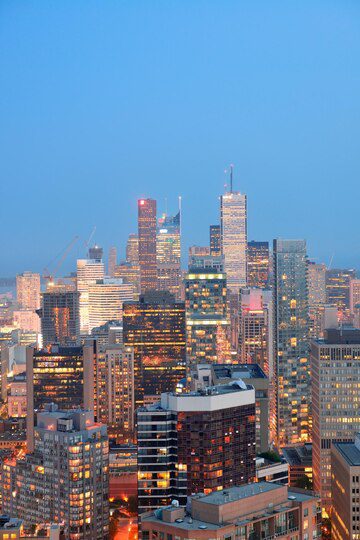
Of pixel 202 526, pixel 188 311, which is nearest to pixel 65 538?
pixel 202 526

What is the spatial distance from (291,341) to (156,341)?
6.53 metres

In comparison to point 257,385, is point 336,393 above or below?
below

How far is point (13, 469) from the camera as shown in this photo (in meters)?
19.6

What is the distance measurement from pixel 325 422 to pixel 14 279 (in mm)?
31000

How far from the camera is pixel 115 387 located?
31.9 m

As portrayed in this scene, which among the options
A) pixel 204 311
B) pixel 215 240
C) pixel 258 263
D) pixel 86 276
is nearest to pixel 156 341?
pixel 204 311

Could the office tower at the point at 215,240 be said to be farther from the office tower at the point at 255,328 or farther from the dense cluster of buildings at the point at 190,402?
the office tower at the point at 255,328

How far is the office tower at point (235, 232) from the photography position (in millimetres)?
51844

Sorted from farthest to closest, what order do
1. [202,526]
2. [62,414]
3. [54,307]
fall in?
[54,307], [62,414], [202,526]

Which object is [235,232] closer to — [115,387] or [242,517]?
[115,387]

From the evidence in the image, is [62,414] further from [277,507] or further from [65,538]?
[277,507]

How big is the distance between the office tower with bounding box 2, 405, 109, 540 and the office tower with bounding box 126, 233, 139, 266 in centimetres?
3845

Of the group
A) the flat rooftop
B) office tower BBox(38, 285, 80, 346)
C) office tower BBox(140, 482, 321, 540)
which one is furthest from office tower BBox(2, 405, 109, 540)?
office tower BBox(38, 285, 80, 346)

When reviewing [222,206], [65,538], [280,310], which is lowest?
[65,538]
